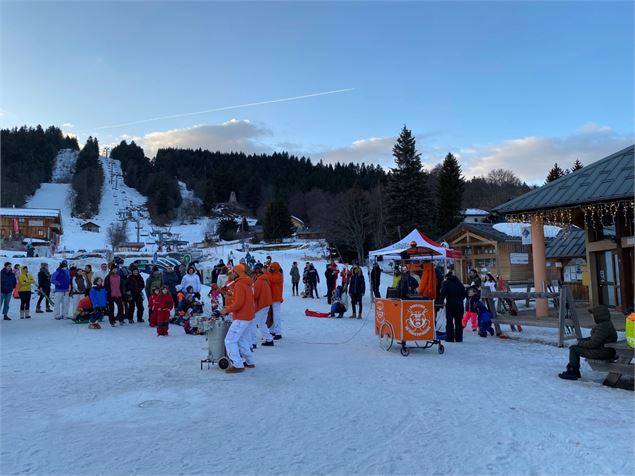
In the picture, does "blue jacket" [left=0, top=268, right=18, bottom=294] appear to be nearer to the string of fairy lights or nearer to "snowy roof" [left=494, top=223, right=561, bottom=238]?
the string of fairy lights

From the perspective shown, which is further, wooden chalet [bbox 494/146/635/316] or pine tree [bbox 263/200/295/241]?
pine tree [bbox 263/200/295/241]

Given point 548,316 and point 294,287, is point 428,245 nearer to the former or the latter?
point 548,316

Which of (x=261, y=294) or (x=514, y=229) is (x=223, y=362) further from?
(x=514, y=229)

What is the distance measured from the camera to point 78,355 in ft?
31.5

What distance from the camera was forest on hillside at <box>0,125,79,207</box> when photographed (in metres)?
133

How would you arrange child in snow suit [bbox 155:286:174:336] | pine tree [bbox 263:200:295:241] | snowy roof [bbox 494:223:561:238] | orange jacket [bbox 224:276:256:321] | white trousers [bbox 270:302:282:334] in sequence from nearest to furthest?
orange jacket [bbox 224:276:256:321], white trousers [bbox 270:302:282:334], child in snow suit [bbox 155:286:174:336], snowy roof [bbox 494:223:561:238], pine tree [bbox 263:200:295:241]

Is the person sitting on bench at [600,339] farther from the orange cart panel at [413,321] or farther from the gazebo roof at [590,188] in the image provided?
the gazebo roof at [590,188]

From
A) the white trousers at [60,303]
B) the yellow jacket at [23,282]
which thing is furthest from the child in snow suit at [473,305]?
the yellow jacket at [23,282]

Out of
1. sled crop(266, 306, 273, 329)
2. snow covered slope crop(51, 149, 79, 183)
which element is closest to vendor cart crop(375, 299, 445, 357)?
sled crop(266, 306, 273, 329)

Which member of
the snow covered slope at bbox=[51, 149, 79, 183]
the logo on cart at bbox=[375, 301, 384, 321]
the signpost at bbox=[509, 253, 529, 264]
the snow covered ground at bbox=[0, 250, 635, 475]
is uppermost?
the snow covered slope at bbox=[51, 149, 79, 183]

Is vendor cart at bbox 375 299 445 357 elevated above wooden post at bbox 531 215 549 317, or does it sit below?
below

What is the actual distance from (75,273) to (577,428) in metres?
14.2

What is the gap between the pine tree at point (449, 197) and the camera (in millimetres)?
59906

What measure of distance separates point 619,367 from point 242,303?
555cm
